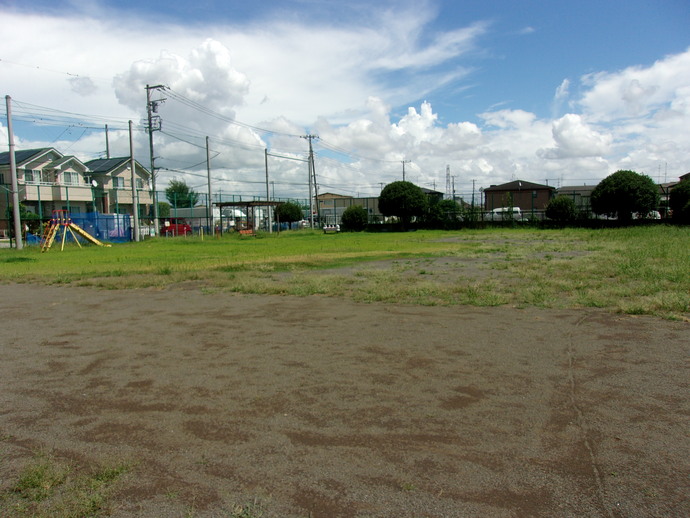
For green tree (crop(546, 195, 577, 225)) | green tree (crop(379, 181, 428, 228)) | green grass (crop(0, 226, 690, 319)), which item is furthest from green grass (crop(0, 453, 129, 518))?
green tree (crop(379, 181, 428, 228))

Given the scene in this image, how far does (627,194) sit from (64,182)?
159 ft

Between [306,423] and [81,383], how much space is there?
2.64 metres

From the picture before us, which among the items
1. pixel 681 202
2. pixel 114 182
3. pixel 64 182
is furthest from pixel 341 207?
pixel 681 202

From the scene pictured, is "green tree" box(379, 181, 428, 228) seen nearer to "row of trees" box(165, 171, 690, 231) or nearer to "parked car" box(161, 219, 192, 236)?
"row of trees" box(165, 171, 690, 231)

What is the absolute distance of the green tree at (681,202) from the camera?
1286 inches

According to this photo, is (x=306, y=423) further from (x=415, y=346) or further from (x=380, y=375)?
(x=415, y=346)

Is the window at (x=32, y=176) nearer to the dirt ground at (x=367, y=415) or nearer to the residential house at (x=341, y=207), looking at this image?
the residential house at (x=341, y=207)

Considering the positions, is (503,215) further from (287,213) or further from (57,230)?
(57,230)

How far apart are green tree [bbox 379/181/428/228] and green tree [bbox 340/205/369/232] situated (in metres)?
3.09

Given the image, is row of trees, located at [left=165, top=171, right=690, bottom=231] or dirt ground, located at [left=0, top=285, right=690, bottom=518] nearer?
dirt ground, located at [left=0, top=285, right=690, bottom=518]

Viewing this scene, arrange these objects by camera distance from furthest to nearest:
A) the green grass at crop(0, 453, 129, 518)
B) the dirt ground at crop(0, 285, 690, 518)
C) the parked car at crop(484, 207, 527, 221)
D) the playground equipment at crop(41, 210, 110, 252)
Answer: the parked car at crop(484, 207, 527, 221) < the playground equipment at crop(41, 210, 110, 252) < the dirt ground at crop(0, 285, 690, 518) < the green grass at crop(0, 453, 129, 518)

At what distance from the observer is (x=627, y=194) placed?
34.8m

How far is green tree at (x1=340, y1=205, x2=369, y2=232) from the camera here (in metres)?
47.6

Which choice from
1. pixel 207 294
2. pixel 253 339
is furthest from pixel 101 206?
pixel 253 339
